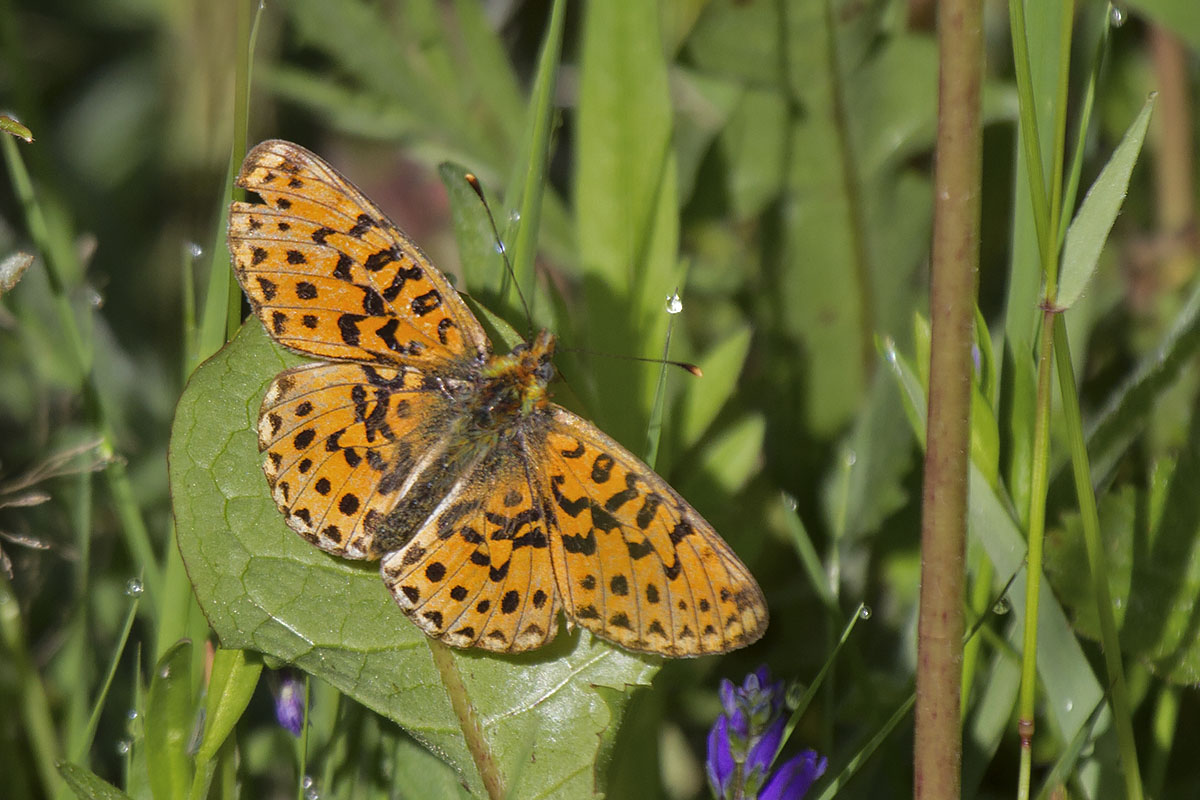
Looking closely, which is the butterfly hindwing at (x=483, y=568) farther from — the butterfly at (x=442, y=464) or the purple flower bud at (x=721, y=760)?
the purple flower bud at (x=721, y=760)

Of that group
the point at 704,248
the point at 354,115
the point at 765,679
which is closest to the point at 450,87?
the point at 354,115

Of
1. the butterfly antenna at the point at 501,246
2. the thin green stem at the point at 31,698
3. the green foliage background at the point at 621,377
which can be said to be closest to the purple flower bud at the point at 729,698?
the green foliage background at the point at 621,377

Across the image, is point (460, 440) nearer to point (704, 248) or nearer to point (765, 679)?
point (765, 679)

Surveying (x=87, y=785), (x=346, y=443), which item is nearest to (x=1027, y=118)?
(x=346, y=443)

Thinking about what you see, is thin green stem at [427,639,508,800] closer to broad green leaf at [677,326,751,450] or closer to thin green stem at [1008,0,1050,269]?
broad green leaf at [677,326,751,450]

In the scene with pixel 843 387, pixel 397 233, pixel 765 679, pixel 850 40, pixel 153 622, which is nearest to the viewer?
pixel 765 679

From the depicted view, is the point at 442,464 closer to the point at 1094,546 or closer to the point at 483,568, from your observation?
the point at 483,568
